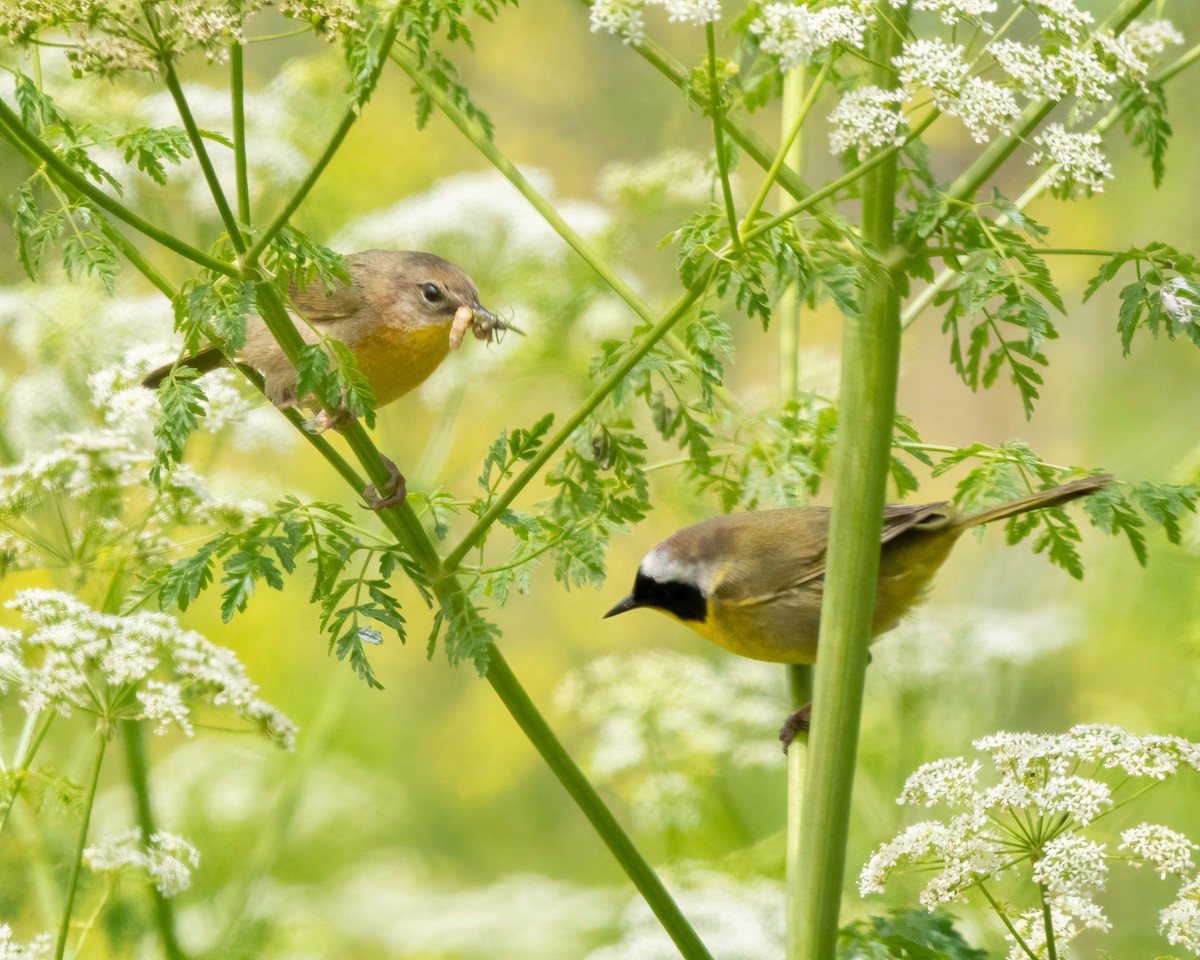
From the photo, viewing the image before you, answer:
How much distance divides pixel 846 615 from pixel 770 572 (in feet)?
3.68

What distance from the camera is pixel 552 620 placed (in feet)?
17.9

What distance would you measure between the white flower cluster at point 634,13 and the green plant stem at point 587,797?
2.63ft

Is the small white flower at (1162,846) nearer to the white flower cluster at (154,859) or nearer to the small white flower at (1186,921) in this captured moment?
the small white flower at (1186,921)

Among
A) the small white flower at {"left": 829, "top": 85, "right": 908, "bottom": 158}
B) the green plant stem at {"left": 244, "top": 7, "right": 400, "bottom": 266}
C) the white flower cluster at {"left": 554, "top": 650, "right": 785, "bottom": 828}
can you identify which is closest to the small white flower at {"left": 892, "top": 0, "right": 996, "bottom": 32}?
the small white flower at {"left": 829, "top": 85, "right": 908, "bottom": 158}

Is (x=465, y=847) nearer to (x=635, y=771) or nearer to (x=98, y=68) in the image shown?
(x=635, y=771)

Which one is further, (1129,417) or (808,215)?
(1129,417)

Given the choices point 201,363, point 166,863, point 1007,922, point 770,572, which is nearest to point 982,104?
point 1007,922

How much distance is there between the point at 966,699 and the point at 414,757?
2315 millimetres

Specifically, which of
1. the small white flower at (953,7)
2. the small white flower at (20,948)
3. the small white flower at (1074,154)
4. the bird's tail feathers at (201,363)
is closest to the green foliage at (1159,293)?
the small white flower at (1074,154)

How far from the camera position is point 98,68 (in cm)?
155

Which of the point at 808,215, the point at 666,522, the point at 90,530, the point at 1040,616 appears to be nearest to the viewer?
the point at 808,215

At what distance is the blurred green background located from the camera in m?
3.41

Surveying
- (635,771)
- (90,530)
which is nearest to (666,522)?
(635,771)

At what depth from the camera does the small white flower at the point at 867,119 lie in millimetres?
1617
